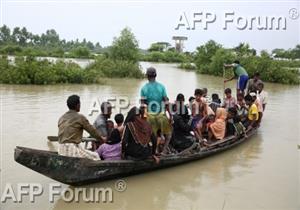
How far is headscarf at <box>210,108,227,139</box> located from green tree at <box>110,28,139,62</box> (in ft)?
65.8

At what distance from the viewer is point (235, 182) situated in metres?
6.38

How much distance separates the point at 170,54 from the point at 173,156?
1849 inches

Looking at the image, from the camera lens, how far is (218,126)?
7730mm

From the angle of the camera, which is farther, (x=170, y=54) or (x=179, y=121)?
(x=170, y=54)

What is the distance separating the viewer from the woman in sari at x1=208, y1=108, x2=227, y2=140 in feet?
25.1

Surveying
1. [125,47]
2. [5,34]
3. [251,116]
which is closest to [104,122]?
[251,116]

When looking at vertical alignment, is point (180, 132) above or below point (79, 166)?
above

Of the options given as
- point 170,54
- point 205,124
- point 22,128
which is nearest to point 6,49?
point 170,54

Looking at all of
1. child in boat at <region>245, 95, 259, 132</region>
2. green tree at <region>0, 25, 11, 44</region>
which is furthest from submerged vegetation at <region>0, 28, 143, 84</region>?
green tree at <region>0, 25, 11, 44</region>

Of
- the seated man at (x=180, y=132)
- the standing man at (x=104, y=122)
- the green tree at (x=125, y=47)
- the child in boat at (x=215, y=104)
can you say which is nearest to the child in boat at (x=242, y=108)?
the child in boat at (x=215, y=104)

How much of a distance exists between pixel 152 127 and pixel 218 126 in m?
1.83

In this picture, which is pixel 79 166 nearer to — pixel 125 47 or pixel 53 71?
A: pixel 53 71

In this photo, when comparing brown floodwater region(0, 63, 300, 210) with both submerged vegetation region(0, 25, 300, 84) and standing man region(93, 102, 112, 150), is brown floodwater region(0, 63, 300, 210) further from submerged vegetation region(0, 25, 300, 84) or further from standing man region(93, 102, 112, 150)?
submerged vegetation region(0, 25, 300, 84)

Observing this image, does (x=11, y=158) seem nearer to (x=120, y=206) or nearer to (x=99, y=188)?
(x=99, y=188)
